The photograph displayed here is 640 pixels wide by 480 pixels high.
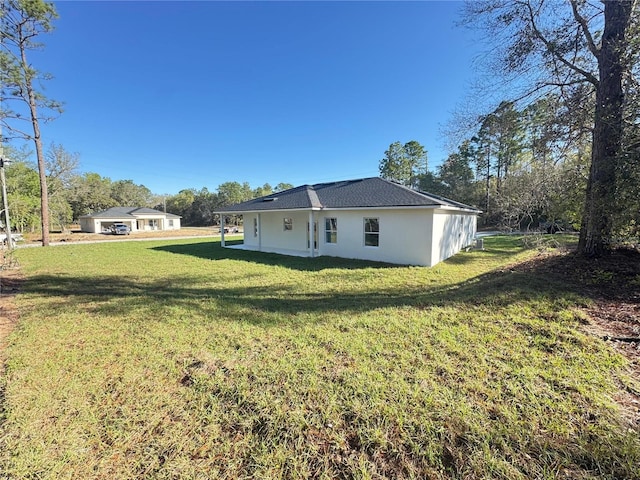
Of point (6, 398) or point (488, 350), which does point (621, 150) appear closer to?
point (488, 350)

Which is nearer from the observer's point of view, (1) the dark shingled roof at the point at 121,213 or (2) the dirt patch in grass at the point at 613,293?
(2) the dirt patch in grass at the point at 613,293

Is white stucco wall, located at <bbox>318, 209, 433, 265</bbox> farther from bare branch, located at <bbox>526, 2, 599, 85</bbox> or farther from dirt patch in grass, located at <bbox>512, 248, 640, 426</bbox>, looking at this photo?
bare branch, located at <bbox>526, 2, 599, 85</bbox>

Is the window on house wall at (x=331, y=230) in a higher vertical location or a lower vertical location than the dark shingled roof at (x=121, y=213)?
lower

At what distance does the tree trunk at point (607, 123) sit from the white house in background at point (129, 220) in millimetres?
45620

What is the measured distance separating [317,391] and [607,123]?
8.66 meters

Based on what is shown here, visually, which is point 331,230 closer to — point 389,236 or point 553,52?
point 389,236

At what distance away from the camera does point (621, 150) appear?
19.0 ft

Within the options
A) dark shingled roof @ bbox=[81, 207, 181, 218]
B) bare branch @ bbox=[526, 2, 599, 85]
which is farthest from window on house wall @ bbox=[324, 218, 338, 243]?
dark shingled roof @ bbox=[81, 207, 181, 218]

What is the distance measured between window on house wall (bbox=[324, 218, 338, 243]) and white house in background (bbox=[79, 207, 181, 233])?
119ft

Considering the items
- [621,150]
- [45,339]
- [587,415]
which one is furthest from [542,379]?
[45,339]

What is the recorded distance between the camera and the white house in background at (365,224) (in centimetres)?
1032

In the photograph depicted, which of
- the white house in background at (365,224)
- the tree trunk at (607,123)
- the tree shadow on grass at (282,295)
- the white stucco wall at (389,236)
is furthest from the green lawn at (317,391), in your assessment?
the white house in background at (365,224)

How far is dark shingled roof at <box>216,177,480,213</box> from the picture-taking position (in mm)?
10680

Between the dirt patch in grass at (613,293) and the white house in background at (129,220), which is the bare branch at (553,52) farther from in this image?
the white house in background at (129,220)
